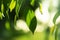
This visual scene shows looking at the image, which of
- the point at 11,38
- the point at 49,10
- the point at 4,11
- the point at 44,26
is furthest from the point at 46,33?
the point at 4,11

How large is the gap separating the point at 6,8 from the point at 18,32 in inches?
24.3

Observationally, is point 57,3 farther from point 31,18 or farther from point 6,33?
point 31,18

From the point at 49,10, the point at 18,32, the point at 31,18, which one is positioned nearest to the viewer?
the point at 31,18

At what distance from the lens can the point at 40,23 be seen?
1305 mm

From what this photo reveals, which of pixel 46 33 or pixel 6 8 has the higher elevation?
pixel 6 8

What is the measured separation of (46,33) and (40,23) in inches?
3.6

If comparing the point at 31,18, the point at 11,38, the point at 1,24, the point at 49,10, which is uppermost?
the point at 31,18

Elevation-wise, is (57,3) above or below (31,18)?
below

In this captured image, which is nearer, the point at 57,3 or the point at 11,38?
the point at 57,3

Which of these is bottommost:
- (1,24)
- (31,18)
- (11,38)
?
(11,38)

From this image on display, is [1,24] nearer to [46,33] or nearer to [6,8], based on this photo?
[46,33]

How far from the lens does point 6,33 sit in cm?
139

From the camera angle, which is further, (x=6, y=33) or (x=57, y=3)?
(x=6, y=33)

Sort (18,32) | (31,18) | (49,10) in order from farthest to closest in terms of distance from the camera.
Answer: (18,32), (49,10), (31,18)
